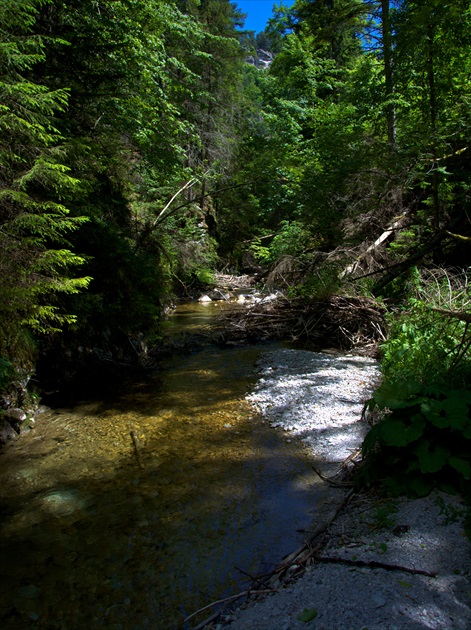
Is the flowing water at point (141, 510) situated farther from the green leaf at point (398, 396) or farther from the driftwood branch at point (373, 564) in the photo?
the green leaf at point (398, 396)

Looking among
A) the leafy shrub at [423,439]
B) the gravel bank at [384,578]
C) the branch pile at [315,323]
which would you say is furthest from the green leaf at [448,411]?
the branch pile at [315,323]

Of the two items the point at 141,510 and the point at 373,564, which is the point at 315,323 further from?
the point at 373,564

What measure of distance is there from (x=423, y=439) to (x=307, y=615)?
4.29 ft

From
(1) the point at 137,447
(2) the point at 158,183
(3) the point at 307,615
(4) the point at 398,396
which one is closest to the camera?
(3) the point at 307,615

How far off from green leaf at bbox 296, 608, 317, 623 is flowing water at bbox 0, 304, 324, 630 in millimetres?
697

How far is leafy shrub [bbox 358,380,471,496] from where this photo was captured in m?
2.44

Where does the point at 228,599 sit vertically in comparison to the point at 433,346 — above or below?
below

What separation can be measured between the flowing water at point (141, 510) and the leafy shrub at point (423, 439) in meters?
0.93

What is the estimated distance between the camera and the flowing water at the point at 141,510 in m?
2.50

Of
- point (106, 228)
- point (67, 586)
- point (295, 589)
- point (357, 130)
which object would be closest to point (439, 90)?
point (357, 130)

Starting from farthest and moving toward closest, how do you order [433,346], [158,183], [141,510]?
[158,183]
[433,346]
[141,510]

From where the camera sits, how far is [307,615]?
76.8 inches

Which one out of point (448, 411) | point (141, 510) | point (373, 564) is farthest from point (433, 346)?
point (141, 510)

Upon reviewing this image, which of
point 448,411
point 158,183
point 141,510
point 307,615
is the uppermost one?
point 158,183
